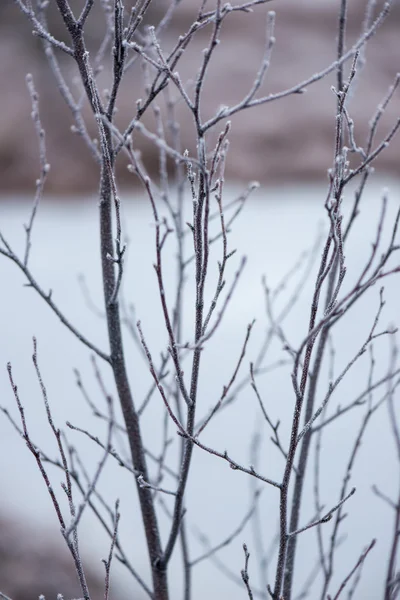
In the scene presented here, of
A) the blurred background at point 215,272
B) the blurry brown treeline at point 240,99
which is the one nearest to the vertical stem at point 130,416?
the blurred background at point 215,272

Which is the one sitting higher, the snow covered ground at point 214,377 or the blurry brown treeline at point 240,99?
the blurry brown treeline at point 240,99

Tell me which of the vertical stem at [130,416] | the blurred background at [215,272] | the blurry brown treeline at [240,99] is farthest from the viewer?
the blurry brown treeline at [240,99]

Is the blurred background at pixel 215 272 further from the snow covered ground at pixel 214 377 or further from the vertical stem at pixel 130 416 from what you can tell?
the vertical stem at pixel 130 416

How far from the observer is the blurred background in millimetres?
2178

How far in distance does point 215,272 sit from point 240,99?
1157 millimetres

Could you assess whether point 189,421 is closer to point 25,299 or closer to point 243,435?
point 243,435

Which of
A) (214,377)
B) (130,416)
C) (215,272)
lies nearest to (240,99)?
(215,272)

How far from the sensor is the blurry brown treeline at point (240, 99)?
3111mm

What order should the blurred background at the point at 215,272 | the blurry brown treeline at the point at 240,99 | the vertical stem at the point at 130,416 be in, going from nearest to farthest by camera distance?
the vertical stem at the point at 130,416 → the blurred background at the point at 215,272 → the blurry brown treeline at the point at 240,99

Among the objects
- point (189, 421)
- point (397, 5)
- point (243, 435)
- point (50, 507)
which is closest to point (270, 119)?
point (397, 5)

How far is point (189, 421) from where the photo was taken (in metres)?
0.64

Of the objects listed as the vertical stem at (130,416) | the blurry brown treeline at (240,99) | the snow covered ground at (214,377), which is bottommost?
the vertical stem at (130,416)

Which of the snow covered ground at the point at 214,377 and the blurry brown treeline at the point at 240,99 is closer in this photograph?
the snow covered ground at the point at 214,377

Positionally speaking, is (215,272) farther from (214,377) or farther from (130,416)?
(130,416)
